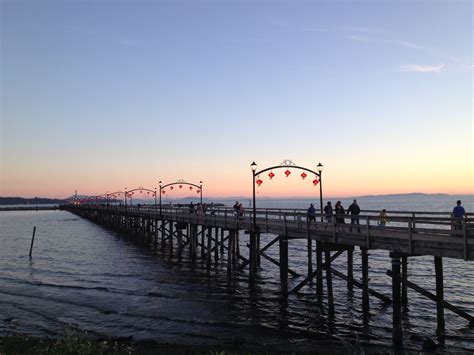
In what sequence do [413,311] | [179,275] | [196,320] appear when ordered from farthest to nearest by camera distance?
[179,275], [413,311], [196,320]

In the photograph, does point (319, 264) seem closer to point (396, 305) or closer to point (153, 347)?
point (396, 305)

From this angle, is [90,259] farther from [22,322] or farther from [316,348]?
[316,348]

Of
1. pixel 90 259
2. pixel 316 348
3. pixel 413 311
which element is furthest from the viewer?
pixel 90 259

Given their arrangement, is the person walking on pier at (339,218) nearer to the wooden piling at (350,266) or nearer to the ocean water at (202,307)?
the wooden piling at (350,266)

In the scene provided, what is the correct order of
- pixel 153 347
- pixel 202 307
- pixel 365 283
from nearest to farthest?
pixel 153 347 < pixel 365 283 < pixel 202 307

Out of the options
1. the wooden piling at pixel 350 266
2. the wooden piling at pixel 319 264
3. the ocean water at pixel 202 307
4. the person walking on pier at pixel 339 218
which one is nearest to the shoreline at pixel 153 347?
the ocean water at pixel 202 307

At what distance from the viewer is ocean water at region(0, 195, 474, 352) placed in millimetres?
17000

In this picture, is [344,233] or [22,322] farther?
[22,322]

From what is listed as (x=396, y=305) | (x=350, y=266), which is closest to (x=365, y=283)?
(x=350, y=266)

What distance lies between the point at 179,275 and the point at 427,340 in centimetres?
1834

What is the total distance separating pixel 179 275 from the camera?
98.4 feet

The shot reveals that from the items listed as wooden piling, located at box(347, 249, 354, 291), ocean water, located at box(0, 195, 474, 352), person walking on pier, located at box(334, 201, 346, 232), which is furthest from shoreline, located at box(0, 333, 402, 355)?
wooden piling, located at box(347, 249, 354, 291)

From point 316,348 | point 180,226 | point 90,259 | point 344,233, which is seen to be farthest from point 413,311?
point 90,259

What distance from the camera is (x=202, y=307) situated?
838 inches
